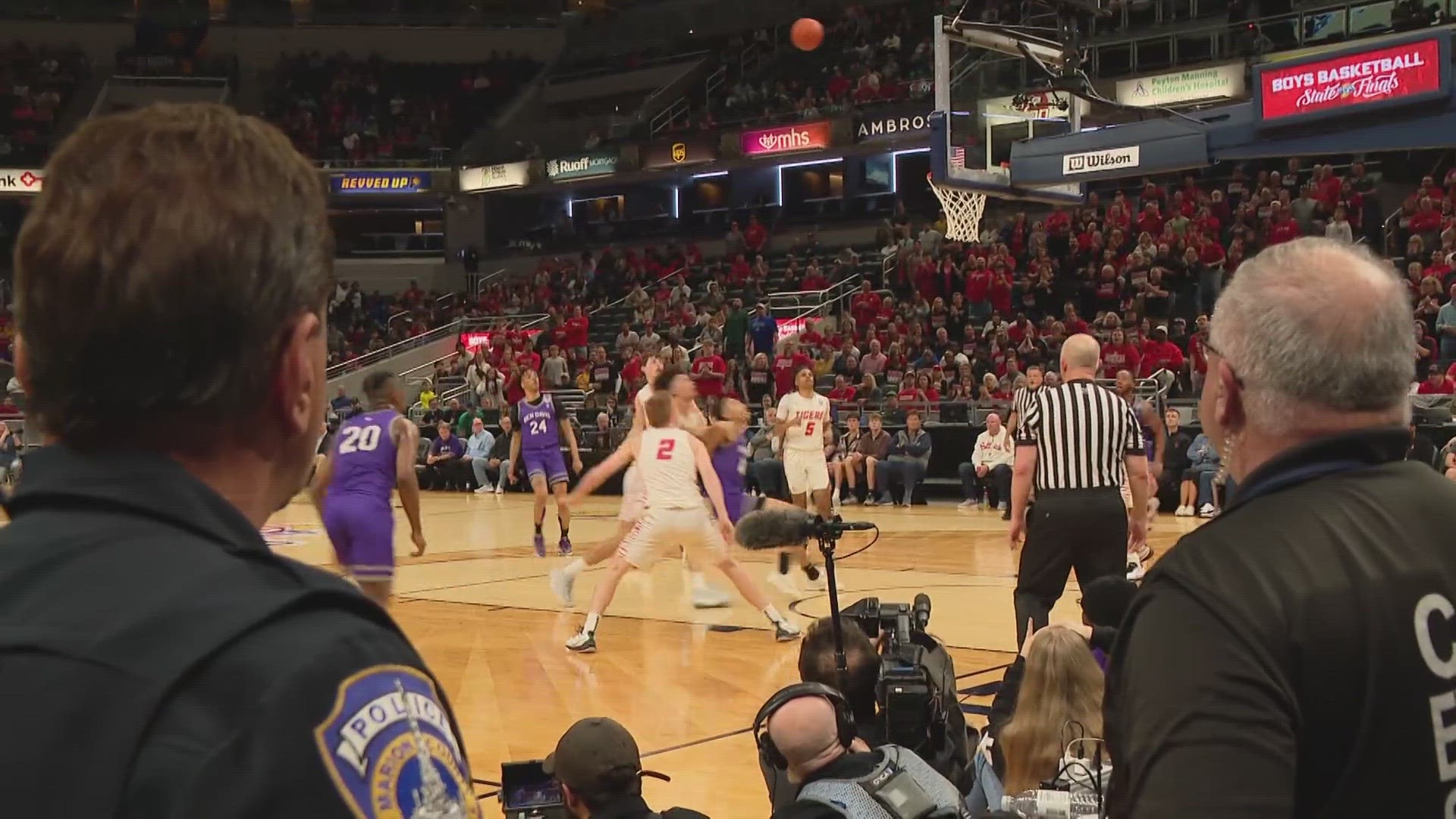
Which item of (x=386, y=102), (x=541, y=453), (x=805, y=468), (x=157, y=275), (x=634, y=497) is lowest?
(x=805, y=468)

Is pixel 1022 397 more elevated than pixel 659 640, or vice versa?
pixel 1022 397

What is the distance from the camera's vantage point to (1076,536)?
7078mm

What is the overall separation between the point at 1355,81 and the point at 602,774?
844 cm

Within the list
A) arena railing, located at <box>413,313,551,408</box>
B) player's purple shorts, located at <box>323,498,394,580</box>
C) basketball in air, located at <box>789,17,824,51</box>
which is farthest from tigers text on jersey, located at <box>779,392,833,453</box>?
arena railing, located at <box>413,313,551,408</box>

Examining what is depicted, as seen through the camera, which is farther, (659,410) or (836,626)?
(659,410)

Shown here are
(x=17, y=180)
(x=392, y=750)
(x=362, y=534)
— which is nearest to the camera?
(x=392, y=750)

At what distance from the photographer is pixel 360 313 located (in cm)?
3853

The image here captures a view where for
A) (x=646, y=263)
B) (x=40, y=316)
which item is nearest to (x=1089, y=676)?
(x=40, y=316)

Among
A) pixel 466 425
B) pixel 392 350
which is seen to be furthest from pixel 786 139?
pixel 392 350

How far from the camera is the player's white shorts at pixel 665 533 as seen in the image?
978 cm

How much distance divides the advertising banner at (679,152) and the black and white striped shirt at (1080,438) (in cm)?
2739

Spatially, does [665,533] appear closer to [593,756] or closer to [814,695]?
[593,756]

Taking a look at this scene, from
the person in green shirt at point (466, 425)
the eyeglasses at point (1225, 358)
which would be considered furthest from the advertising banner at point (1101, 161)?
the person in green shirt at point (466, 425)

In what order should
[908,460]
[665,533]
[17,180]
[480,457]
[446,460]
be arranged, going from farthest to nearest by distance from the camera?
[17,180], [446,460], [480,457], [908,460], [665,533]
